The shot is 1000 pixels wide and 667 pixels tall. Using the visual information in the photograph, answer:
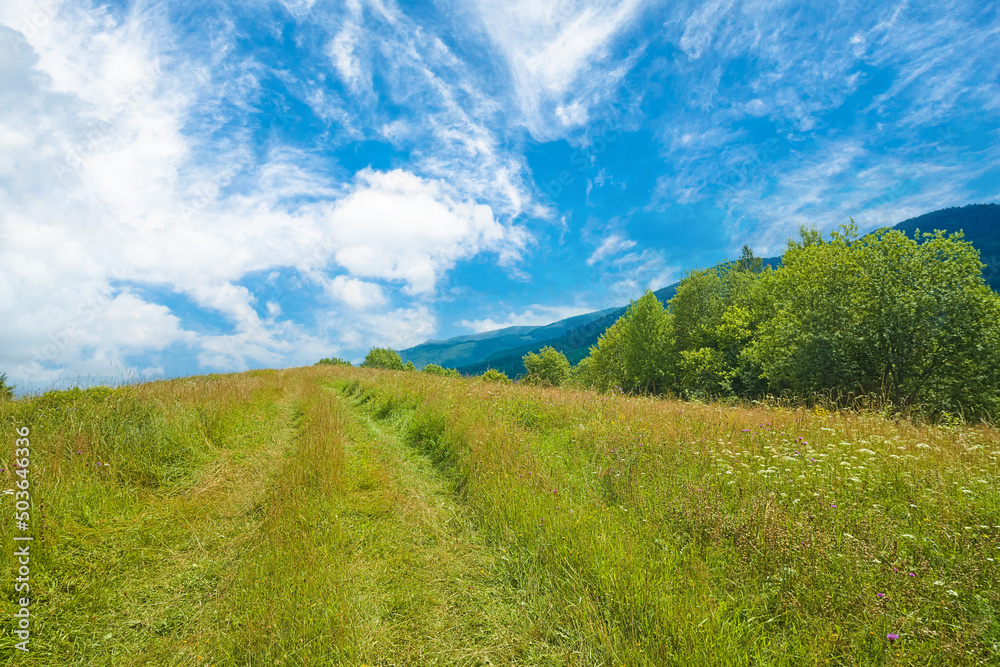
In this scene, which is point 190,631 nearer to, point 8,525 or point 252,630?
point 252,630

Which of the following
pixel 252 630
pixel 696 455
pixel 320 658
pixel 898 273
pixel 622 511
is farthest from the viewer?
pixel 898 273

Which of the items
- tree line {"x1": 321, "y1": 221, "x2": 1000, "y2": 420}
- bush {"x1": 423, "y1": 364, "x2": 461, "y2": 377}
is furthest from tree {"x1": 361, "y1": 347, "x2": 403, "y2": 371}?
tree line {"x1": 321, "y1": 221, "x2": 1000, "y2": 420}

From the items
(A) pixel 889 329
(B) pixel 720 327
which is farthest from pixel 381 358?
(A) pixel 889 329

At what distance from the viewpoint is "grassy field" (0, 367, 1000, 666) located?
285 centimetres

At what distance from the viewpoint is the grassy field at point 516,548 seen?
112 inches

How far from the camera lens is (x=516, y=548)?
4.41m

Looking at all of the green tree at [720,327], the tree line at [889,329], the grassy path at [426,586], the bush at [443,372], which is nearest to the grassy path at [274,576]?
the grassy path at [426,586]

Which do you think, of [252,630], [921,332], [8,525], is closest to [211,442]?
[8,525]

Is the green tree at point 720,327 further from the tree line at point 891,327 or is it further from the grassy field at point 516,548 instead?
the grassy field at point 516,548

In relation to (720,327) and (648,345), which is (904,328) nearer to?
(720,327)

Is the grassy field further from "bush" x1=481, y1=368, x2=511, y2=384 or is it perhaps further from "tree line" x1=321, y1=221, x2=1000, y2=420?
"bush" x1=481, y1=368, x2=511, y2=384

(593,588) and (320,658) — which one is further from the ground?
(320,658)

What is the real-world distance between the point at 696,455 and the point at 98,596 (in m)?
7.53

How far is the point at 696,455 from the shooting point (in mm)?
5711
